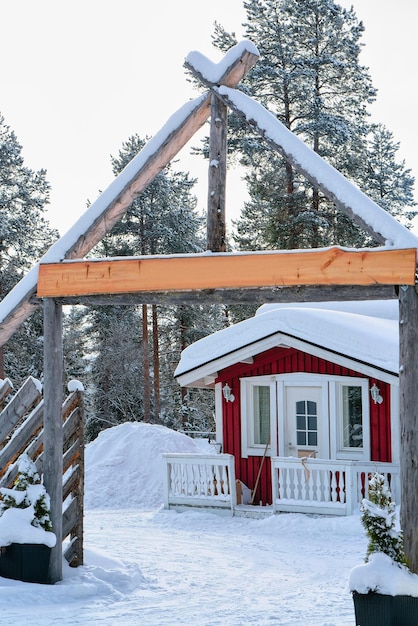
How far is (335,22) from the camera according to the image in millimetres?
27172

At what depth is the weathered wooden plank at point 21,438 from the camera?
866 cm

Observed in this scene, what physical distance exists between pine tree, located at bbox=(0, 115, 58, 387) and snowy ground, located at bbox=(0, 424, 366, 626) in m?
14.3

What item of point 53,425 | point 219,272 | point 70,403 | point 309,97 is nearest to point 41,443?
point 53,425

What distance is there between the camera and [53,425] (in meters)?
8.45

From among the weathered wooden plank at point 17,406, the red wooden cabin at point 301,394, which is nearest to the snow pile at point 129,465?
the red wooden cabin at point 301,394

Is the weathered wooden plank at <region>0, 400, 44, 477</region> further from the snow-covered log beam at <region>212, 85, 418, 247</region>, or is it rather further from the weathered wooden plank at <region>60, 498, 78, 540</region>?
the snow-covered log beam at <region>212, 85, 418, 247</region>

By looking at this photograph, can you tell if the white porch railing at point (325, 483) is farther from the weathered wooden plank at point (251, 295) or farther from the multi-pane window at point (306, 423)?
the weathered wooden plank at point (251, 295)

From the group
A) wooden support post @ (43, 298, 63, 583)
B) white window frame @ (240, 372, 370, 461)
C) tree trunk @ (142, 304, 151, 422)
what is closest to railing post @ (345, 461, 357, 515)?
white window frame @ (240, 372, 370, 461)

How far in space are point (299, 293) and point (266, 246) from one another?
21926 millimetres

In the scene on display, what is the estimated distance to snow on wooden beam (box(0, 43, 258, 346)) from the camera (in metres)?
8.54

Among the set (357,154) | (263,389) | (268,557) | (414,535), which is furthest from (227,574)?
(357,154)

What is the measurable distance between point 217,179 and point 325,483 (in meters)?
6.84

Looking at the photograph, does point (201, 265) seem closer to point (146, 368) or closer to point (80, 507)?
point (80, 507)

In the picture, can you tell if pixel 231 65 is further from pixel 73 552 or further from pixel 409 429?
pixel 73 552
